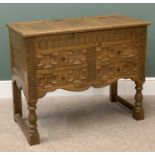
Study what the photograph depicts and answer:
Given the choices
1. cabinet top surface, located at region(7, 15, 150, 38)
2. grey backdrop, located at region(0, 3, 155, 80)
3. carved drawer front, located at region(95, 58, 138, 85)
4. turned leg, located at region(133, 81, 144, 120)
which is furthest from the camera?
grey backdrop, located at region(0, 3, 155, 80)

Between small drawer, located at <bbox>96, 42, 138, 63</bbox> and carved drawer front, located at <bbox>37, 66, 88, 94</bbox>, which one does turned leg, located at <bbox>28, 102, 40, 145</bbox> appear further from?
small drawer, located at <bbox>96, 42, 138, 63</bbox>

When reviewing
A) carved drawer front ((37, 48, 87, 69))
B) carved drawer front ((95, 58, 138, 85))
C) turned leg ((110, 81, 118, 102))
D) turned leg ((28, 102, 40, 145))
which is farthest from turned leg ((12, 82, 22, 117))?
turned leg ((110, 81, 118, 102))

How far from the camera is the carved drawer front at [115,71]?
2491mm

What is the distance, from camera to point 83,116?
2.84m

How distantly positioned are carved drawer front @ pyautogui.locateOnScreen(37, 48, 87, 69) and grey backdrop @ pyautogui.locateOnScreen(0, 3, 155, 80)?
2.54ft

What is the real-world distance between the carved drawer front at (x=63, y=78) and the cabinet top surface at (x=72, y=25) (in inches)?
9.7

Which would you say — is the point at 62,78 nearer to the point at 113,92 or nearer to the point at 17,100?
the point at 17,100

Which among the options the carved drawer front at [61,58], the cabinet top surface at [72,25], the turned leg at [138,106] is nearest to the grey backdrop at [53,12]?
the cabinet top surface at [72,25]

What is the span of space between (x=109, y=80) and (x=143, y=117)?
45 centimetres

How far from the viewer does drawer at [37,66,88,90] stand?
2332 mm

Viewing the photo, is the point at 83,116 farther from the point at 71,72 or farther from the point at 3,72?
the point at 3,72

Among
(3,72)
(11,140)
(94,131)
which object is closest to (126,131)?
(94,131)

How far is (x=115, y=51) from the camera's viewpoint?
98.0 inches

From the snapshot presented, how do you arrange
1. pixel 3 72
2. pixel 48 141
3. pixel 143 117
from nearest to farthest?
pixel 48 141 < pixel 143 117 < pixel 3 72
